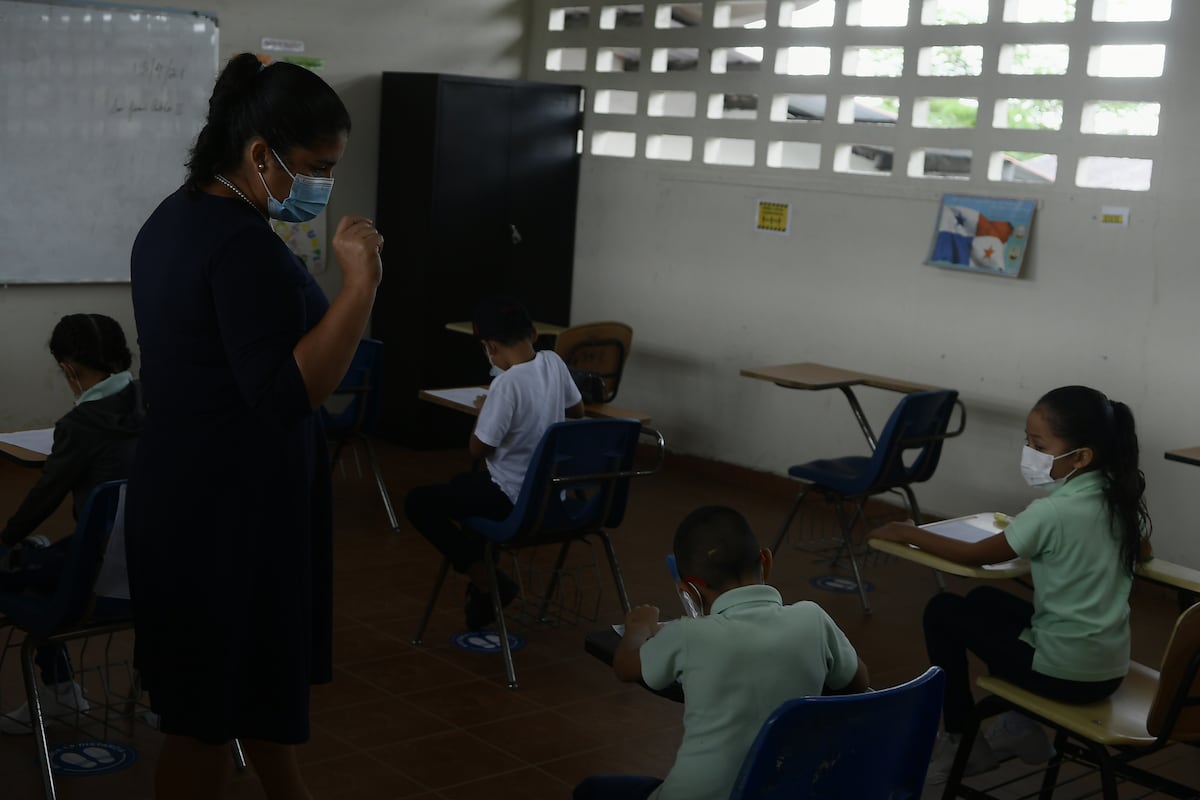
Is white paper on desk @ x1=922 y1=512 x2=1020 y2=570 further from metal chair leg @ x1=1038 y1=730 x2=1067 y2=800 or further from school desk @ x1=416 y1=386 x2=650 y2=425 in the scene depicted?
school desk @ x1=416 y1=386 x2=650 y2=425

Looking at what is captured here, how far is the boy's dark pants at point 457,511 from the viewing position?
4023 millimetres

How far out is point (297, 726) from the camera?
6.54 ft

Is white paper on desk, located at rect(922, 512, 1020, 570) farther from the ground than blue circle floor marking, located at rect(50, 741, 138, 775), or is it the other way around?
white paper on desk, located at rect(922, 512, 1020, 570)

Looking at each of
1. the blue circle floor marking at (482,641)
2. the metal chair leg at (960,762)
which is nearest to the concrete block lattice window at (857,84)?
the blue circle floor marking at (482,641)

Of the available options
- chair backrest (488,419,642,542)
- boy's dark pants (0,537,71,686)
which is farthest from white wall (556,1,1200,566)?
boy's dark pants (0,537,71,686)

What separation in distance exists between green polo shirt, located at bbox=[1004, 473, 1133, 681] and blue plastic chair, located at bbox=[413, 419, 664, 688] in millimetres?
1344

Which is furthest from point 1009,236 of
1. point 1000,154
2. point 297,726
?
point 297,726

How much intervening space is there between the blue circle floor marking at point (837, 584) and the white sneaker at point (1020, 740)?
197 cm

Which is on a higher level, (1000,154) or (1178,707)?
(1000,154)

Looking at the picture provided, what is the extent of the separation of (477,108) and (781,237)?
176 centimetres

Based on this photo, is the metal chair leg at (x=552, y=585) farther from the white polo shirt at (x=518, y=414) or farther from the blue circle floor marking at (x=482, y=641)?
the white polo shirt at (x=518, y=414)

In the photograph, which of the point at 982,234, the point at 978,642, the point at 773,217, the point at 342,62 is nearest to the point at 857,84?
the point at 773,217

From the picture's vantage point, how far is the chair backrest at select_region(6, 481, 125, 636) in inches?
107

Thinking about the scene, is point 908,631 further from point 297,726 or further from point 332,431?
point 297,726
